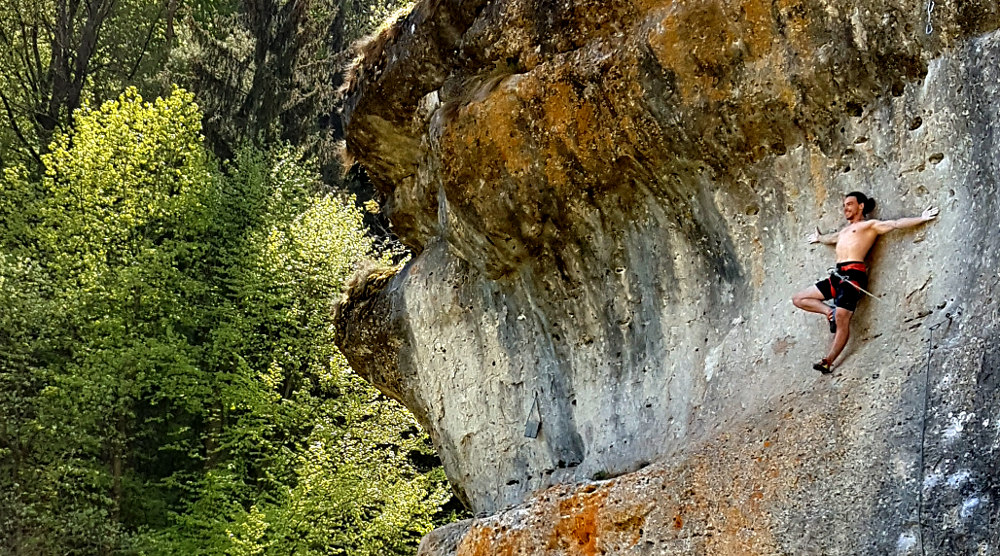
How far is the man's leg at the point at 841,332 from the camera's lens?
5988mm

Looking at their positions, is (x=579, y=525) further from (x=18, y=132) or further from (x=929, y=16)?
(x=18, y=132)

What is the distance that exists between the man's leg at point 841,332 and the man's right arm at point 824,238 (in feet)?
1.98

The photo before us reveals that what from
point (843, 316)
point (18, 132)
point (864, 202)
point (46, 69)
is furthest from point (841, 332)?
point (46, 69)

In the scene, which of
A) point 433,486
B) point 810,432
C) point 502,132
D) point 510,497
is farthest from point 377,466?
point 810,432

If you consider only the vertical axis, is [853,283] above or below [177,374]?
below

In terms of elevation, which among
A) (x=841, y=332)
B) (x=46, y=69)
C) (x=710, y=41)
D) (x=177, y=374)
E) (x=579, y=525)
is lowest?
(x=579, y=525)

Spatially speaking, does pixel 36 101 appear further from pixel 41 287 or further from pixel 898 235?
pixel 898 235

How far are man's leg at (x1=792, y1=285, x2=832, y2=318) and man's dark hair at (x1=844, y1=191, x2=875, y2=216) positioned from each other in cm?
57

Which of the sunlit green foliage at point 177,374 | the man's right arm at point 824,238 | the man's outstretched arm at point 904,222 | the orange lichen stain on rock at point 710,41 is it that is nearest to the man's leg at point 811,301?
the man's right arm at point 824,238

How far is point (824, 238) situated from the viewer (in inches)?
258

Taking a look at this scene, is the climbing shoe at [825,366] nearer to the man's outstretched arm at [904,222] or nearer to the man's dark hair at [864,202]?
the man's outstretched arm at [904,222]

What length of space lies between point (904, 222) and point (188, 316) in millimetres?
16414

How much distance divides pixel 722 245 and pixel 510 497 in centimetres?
360

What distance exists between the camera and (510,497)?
9719 millimetres
